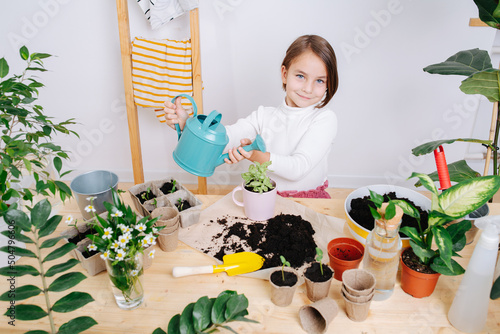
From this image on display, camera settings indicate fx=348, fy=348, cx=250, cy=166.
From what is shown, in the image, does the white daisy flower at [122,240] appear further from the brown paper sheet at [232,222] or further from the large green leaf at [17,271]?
the brown paper sheet at [232,222]

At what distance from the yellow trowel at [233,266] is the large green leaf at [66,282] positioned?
27 cm

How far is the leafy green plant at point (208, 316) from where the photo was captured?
0.59m

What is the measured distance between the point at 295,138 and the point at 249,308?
0.84 m

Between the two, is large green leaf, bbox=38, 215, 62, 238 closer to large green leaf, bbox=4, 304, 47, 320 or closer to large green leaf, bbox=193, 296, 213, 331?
large green leaf, bbox=4, 304, 47, 320

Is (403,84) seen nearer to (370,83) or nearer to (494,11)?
(370,83)

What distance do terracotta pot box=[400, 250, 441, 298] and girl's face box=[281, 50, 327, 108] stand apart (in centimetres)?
76

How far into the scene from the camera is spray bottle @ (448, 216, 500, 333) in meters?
0.66

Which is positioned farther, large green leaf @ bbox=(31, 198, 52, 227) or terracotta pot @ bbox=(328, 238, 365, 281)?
terracotta pot @ bbox=(328, 238, 365, 281)

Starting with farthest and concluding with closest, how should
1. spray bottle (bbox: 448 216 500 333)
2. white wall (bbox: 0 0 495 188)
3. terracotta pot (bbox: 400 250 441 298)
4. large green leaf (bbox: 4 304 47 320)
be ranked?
white wall (bbox: 0 0 495 188), terracotta pot (bbox: 400 250 441 298), spray bottle (bbox: 448 216 500 333), large green leaf (bbox: 4 304 47 320)

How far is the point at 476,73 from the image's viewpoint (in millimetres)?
972

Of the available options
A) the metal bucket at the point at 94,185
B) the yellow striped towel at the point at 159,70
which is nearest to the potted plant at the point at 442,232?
the metal bucket at the point at 94,185

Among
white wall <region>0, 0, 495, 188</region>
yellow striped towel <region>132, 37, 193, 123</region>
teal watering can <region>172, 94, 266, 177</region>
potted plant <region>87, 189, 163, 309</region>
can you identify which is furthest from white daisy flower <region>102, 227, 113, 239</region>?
white wall <region>0, 0, 495, 188</region>

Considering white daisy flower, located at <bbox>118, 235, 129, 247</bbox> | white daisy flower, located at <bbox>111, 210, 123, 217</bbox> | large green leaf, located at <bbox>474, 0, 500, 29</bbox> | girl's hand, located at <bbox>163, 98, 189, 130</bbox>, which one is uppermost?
large green leaf, located at <bbox>474, 0, 500, 29</bbox>

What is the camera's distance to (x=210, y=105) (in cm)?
235
